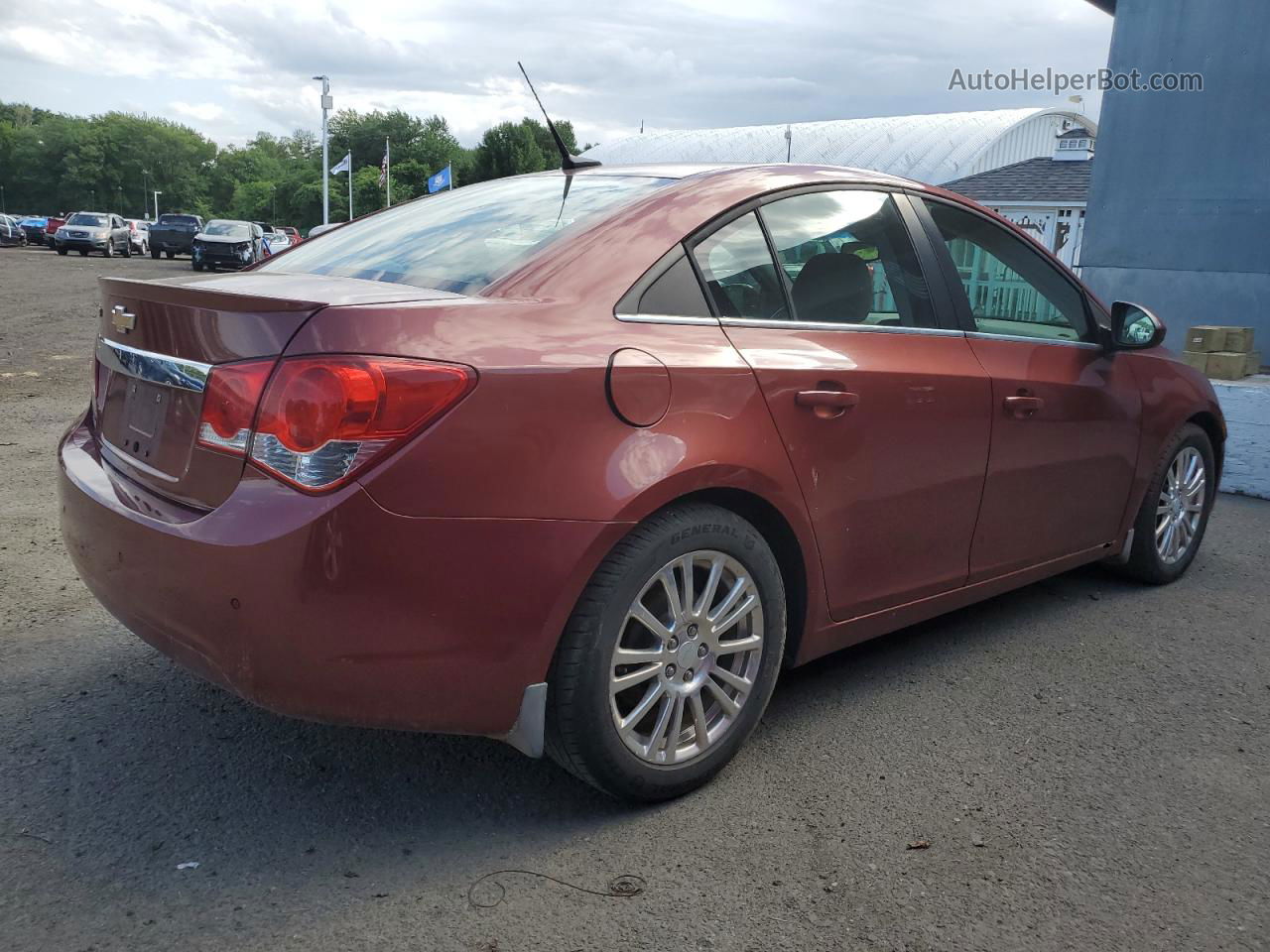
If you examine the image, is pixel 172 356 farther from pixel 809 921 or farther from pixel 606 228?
pixel 809 921

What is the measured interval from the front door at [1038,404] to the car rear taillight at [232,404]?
2.23m

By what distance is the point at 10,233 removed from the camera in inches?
2126

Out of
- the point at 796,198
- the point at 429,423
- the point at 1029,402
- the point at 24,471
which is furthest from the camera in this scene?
the point at 24,471

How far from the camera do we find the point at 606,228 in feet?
9.39

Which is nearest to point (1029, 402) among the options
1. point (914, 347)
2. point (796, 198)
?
point (914, 347)

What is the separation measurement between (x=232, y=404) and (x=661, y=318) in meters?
1.02

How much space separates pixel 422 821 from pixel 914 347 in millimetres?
1926

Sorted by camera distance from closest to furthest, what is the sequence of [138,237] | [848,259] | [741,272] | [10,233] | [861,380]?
[741,272], [861,380], [848,259], [138,237], [10,233]

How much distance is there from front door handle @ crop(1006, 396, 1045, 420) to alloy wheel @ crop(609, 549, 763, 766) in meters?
1.27

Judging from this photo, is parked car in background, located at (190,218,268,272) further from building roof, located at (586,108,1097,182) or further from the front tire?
the front tire

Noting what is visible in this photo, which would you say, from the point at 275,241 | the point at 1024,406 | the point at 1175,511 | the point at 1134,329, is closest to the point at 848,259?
the point at 1024,406

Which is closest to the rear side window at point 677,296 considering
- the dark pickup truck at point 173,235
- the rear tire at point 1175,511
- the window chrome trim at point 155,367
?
the window chrome trim at point 155,367

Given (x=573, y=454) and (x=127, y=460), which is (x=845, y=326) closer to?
(x=573, y=454)

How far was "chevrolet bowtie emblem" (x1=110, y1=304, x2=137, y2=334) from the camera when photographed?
108 inches
